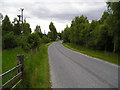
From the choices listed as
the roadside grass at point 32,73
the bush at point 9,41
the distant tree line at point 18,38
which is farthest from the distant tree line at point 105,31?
the bush at point 9,41

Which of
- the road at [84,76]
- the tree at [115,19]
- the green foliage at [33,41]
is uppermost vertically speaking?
the tree at [115,19]

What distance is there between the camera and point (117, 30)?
26641 millimetres

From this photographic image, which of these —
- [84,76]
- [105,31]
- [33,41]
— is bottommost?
[84,76]

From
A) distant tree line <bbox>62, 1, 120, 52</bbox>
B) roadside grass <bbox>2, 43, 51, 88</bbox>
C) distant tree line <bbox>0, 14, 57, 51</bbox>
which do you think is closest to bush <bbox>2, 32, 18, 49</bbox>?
distant tree line <bbox>0, 14, 57, 51</bbox>

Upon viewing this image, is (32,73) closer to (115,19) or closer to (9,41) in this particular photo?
(115,19)

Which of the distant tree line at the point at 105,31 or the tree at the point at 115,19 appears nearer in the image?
the tree at the point at 115,19

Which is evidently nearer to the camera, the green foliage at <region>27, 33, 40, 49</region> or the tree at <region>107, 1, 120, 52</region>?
the tree at <region>107, 1, 120, 52</region>

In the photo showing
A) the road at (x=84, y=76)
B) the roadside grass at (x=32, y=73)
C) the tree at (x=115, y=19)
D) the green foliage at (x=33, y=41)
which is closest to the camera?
the roadside grass at (x=32, y=73)

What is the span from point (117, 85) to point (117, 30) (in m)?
19.0

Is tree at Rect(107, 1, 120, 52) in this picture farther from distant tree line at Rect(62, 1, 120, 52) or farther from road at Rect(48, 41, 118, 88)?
road at Rect(48, 41, 118, 88)

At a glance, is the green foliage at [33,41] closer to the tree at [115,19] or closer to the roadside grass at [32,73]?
the tree at [115,19]

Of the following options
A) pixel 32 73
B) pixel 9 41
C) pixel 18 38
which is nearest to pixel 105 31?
pixel 18 38

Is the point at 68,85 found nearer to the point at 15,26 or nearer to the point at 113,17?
the point at 113,17

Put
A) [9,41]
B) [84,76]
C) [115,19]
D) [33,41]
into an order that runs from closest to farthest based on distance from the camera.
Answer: [84,76], [115,19], [33,41], [9,41]
